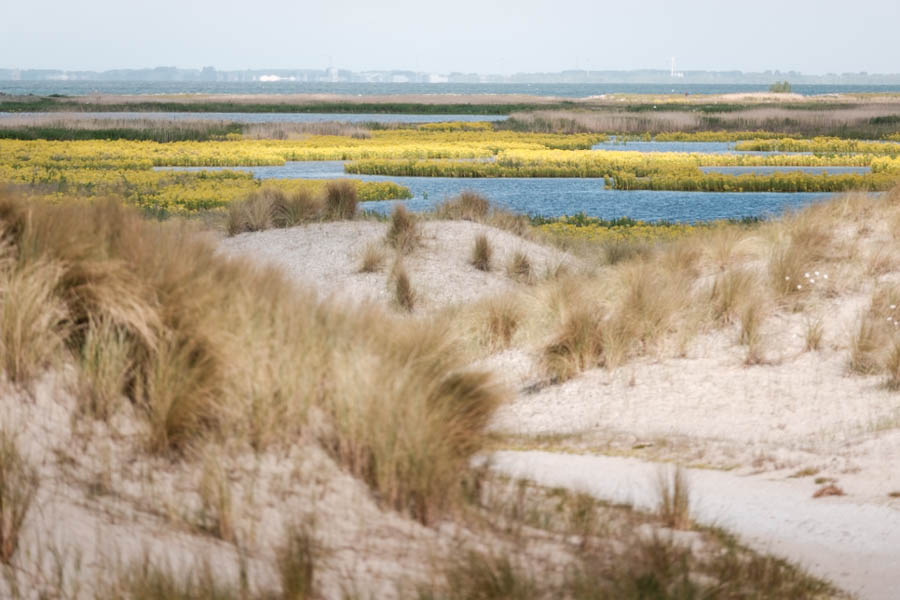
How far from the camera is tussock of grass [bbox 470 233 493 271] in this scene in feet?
58.4

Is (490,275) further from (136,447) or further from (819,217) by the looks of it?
(136,447)

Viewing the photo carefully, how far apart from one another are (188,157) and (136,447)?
3980 centimetres

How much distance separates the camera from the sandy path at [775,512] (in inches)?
226

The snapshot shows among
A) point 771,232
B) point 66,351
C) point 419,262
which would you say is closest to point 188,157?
point 419,262

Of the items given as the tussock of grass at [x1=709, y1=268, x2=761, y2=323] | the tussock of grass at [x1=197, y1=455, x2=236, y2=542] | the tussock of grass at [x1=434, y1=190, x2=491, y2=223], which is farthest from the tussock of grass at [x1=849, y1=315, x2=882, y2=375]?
the tussock of grass at [x1=434, y1=190, x2=491, y2=223]

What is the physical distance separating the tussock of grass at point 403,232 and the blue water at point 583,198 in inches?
301

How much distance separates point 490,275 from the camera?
1753cm

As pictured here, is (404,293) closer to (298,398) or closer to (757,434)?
(757,434)

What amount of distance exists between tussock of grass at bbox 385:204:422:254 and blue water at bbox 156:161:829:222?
7633 mm

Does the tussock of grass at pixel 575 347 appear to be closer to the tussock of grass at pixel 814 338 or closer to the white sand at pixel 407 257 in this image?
the tussock of grass at pixel 814 338

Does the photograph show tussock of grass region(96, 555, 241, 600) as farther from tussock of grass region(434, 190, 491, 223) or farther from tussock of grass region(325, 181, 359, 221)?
tussock of grass region(325, 181, 359, 221)

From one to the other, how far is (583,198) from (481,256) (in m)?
16.0

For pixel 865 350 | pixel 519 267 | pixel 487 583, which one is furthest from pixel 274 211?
pixel 487 583

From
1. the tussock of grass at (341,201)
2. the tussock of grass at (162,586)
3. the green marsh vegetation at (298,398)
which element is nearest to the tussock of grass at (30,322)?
the green marsh vegetation at (298,398)
